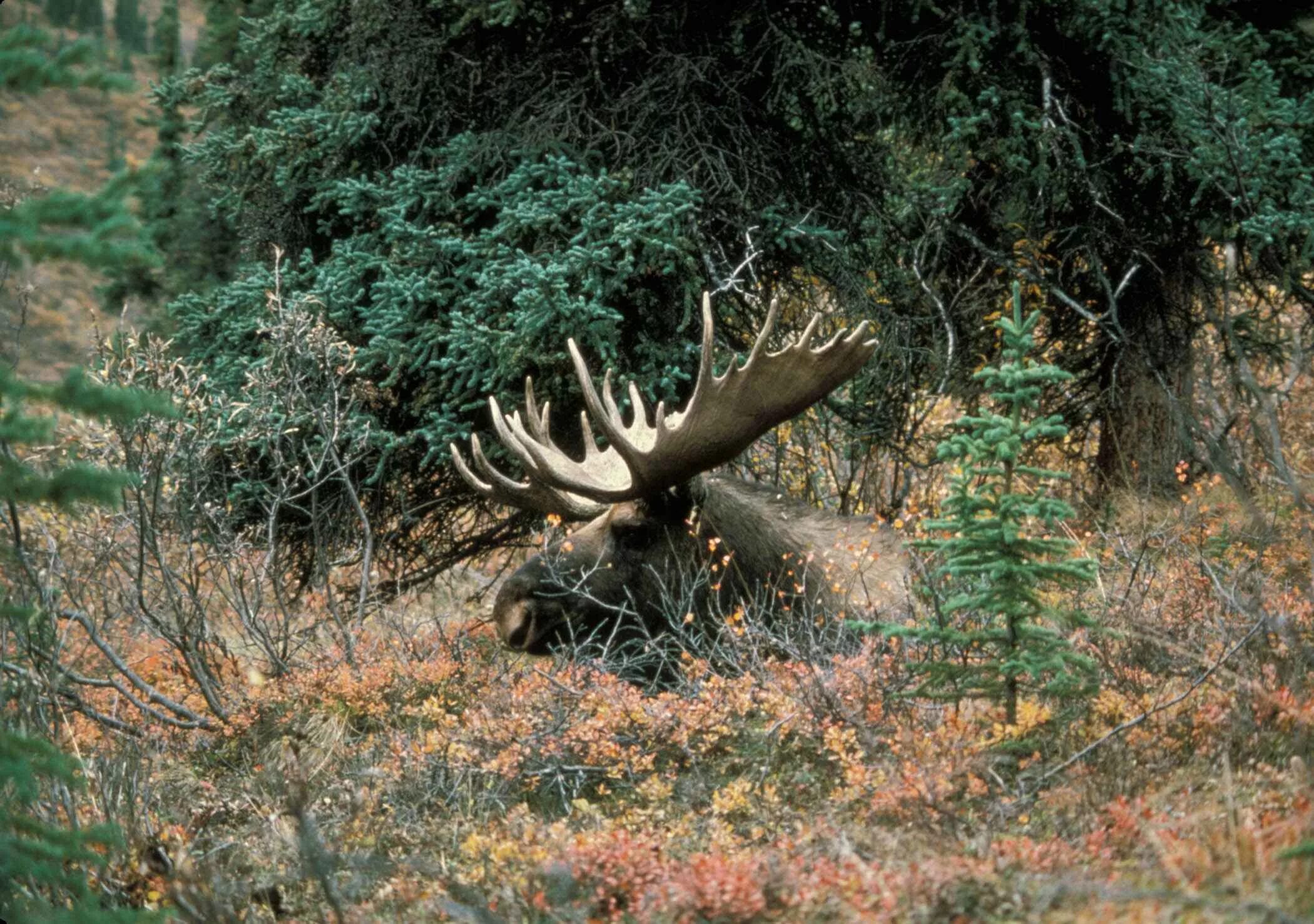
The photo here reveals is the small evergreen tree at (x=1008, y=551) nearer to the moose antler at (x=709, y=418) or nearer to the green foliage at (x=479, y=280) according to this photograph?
the moose antler at (x=709, y=418)

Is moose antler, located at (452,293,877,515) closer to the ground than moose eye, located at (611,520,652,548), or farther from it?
farther from it

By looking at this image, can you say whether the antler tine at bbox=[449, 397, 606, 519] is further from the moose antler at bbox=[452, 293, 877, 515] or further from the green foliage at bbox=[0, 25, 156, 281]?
the green foliage at bbox=[0, 25, 156, 281]

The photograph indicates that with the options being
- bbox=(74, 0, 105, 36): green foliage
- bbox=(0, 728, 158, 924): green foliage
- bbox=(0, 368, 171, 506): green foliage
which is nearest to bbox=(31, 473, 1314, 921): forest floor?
bbox=(0, 728, 158, 924): green foliage

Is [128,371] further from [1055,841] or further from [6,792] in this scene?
[1055,841]

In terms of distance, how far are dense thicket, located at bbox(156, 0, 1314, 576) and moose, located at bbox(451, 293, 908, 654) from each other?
1.38m

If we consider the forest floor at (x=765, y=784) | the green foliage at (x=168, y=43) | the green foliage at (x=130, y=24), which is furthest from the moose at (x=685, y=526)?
the green foliage at (x=130, y=24)

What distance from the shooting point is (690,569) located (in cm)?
619

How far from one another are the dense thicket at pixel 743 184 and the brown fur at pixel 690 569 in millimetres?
1480

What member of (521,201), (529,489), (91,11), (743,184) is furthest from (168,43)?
(91,11)

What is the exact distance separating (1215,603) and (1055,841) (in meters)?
2.31

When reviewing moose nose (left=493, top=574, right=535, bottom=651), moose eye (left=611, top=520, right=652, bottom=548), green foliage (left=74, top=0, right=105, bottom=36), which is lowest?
moose nose (left=493, top=574, right=535, bottom=651)

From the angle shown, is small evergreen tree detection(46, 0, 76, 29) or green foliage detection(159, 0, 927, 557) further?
small evergreen tree detection(46, 0, 76, 29)

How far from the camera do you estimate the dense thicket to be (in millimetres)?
7773

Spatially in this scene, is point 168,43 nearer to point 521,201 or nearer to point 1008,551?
point 521,201
